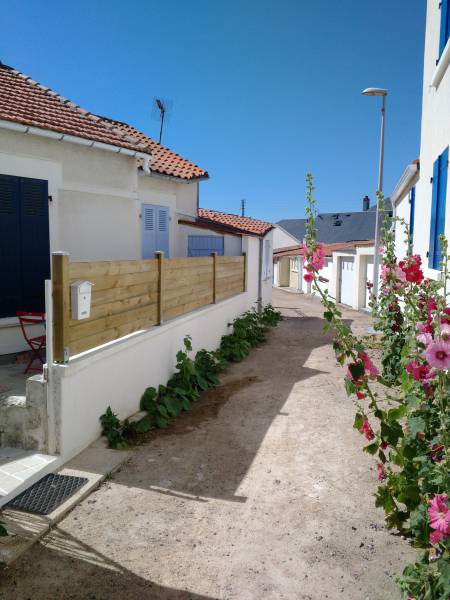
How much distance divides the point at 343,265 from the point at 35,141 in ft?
62.4

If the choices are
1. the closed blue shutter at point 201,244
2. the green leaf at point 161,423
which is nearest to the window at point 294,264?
the closed blue shutter at point 201,244

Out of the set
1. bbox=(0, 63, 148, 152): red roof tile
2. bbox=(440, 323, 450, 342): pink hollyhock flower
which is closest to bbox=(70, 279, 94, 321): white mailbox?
bbox=(0, 63, 148, 152): red roof tile

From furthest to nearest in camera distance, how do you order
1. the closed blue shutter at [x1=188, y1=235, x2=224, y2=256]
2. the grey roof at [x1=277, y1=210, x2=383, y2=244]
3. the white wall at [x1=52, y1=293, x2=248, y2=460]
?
the grey roof at [x1=277, y1=210, x2=383, y2=244]
the closed blue shutter at [x1=188, y1=235, x2=224, y2=256]
the white wall at [x1=52, y1=293, x2=248, y2=460]

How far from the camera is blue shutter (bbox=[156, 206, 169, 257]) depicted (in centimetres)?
1125

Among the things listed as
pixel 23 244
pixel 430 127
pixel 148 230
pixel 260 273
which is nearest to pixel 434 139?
A: pixel 430 127

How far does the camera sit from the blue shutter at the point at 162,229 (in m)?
11.2

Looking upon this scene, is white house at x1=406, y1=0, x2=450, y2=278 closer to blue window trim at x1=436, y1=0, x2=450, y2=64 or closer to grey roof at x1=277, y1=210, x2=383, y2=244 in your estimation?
blue window trim at x1=436, y1=0, x2=450, y2=64

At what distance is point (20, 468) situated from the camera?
452 cm

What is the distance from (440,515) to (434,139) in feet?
19.2

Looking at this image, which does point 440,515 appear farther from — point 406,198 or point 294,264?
point 294,264

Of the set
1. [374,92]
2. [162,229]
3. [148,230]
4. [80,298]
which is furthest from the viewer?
[374,92]

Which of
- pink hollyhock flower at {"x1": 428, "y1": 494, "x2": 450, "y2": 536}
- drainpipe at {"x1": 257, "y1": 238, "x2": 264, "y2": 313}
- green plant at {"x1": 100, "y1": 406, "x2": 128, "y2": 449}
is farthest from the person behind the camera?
drainpipe at {"x1": 257, "y1": 238, "x2": 264, "y2": 313}

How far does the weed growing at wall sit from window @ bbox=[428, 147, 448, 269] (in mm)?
3814

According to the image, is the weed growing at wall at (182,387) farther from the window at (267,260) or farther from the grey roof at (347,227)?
the grey roof at (347,227)
